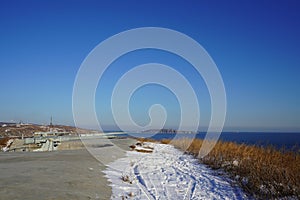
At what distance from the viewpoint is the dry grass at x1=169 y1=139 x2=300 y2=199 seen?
7367mm

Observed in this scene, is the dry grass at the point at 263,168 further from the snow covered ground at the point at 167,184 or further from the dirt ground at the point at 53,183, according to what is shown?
the dirt ground at the point at 53,183

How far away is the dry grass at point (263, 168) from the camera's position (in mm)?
7367

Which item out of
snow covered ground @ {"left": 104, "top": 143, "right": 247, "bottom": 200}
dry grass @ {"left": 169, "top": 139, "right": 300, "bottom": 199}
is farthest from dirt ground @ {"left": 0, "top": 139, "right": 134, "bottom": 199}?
dry grass @ {"left": 169, "top": 139, "right": 300, "bottom": 199}

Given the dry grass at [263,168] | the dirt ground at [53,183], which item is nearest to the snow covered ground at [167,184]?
the dirt ground at [53,183]

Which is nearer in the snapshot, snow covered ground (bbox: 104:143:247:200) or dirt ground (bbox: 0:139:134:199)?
dirt ground (bbox: 0:139:134:199)

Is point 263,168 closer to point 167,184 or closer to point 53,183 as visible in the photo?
point 167,184

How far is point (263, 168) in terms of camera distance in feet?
30.0

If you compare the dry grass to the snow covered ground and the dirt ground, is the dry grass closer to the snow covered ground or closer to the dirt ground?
the snow covered ground

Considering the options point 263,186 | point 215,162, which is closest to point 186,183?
point 263,186

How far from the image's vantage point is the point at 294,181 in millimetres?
7359

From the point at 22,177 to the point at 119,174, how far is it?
10.3 feet

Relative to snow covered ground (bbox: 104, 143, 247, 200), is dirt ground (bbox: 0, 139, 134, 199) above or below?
above

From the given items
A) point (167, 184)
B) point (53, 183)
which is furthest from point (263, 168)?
point (53, 183)

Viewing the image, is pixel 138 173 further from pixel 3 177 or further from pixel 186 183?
pixel 3 177
